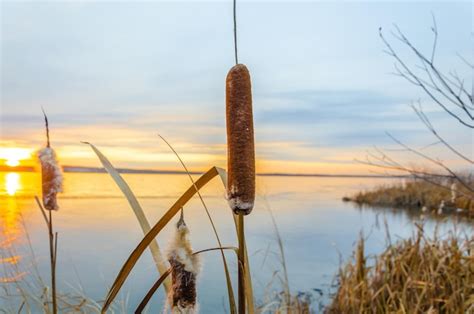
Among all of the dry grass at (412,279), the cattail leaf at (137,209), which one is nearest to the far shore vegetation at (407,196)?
the dry grass at (412,279)

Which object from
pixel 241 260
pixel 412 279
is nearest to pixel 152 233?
pixel 241 260

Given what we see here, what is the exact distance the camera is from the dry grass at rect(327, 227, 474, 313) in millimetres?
3711

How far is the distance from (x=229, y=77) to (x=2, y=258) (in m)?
2.16

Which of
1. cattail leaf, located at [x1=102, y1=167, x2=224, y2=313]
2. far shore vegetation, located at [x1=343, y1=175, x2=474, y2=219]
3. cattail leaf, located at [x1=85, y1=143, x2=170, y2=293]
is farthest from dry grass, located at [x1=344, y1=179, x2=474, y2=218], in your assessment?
cattail leaf, located at [x1=102, y1=167, x2=224, y2=313]

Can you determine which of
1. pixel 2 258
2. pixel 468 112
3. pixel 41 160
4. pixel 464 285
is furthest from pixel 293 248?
pixel 41 160

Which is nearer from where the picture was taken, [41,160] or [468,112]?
[41,160]

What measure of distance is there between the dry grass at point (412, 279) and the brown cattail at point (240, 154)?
310 centimetres

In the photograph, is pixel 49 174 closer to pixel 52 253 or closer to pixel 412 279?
pixel 52 253

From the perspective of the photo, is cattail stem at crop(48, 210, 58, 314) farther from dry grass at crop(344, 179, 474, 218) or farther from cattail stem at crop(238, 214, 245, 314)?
dry grass at crop(344, 179, 474, 218)

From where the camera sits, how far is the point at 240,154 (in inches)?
32.0

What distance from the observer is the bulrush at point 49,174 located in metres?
1.28

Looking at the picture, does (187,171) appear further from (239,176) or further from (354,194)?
(354,194)

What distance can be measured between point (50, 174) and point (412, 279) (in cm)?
376

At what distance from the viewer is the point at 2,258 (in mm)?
2477
